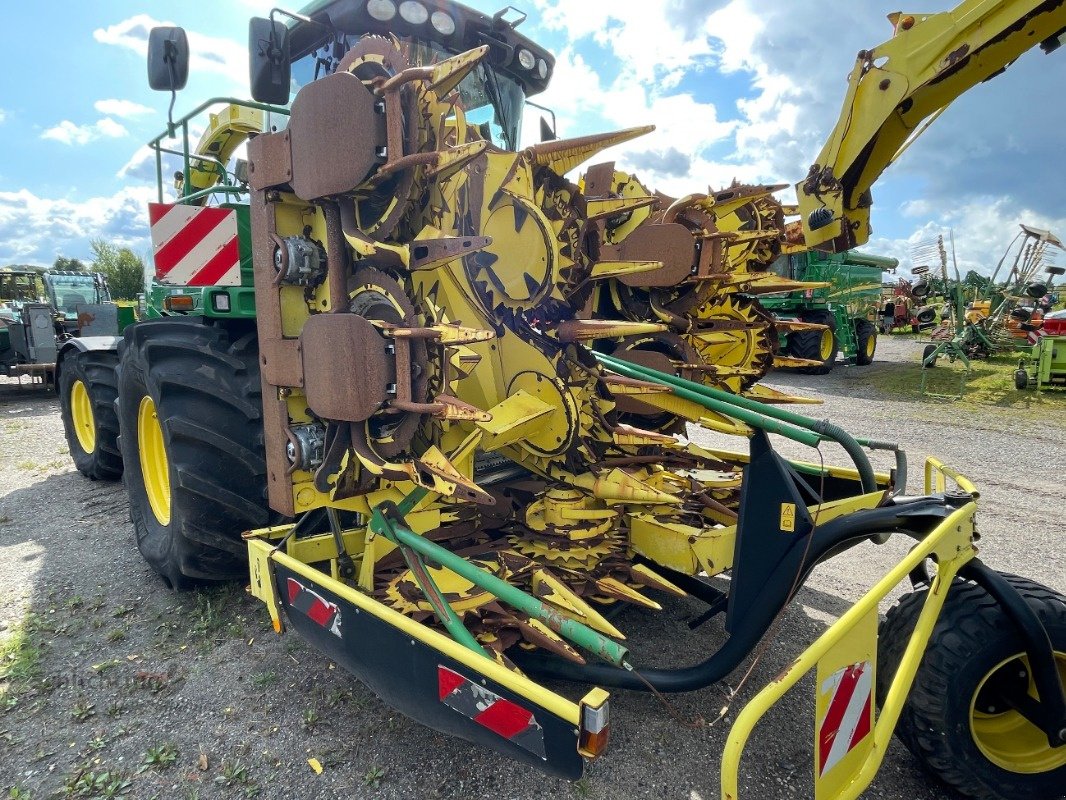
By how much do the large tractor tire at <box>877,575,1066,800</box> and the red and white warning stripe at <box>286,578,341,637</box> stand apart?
1753 millimetres

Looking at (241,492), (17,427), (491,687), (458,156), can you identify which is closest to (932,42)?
(458,156)

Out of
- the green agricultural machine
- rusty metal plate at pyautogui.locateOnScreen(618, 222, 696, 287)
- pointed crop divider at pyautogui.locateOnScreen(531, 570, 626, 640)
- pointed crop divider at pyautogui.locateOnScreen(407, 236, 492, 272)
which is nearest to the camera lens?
pointed crop divider at pyautogui.locateOnScreen(407, 236, 492, 272)

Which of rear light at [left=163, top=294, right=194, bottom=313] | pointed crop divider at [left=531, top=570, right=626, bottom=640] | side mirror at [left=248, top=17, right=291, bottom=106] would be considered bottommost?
pointed crop divider at [left=531, top=570, right=626, bottom=640]

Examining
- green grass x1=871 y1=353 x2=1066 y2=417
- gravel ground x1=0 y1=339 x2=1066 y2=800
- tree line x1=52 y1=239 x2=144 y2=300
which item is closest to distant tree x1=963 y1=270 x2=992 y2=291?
green grass x1=871 y1=353 x2=1066 y2=417

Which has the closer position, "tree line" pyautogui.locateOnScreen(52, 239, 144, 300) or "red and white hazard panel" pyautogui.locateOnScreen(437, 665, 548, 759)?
"red and white hazard panel" pyautogui.locateOnScreen(437, 665, 548, 759)

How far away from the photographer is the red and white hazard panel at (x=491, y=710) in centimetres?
161

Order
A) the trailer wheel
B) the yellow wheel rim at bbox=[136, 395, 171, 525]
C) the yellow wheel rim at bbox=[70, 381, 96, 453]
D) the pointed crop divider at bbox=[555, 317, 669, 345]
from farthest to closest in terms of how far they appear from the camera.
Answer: the trailer wheel, the yellow wheel rim at bbox=[70, 381, 96, 453], the yellow wheel rim at bbox=[136, 395, 171, 525], the pointed crop divider at bbox=[555, 317, 669, 345]

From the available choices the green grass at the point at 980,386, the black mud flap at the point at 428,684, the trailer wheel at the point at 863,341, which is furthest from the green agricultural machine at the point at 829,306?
the black mud flap at the point at 428,684

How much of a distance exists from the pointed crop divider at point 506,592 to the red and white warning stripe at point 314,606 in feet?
0.94

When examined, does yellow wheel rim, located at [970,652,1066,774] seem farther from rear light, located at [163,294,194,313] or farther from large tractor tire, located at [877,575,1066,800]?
rear light, located at [163,294,194,313]

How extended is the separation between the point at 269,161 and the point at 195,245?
3.14ft

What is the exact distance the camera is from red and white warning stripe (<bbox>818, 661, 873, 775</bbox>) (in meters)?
1.64

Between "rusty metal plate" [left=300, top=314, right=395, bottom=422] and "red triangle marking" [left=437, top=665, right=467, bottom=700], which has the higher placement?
"rusty metal plate" [left=300, top=314, right=395, bottom=422]

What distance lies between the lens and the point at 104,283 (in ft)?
47.2
